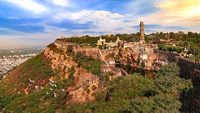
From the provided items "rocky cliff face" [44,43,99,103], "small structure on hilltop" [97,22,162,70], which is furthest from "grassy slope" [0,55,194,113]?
"small structure on hilltop" [97,22,162,70]

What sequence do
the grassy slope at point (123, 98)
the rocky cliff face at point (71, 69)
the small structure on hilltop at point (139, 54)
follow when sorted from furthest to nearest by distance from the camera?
1. the small structure on hilltop at point (139, 54)
2. the rocky cliff face at point (71, 69)
3. the grassy slope at point (123, 98)

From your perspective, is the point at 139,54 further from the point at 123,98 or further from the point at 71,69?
the point at 123,98

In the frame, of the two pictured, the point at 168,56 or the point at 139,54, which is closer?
the point at 168,56

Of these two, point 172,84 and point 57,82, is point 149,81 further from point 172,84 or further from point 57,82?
point 57,82

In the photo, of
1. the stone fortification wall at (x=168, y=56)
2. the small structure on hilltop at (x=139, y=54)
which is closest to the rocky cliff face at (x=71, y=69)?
the small structure on hilltop at (x=139, y=54)

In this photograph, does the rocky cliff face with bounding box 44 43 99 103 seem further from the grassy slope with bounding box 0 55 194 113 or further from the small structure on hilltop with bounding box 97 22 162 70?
the small structure on hilltop with bounding box 97 22 162 70

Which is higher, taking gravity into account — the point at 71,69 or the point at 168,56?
the point at 168,56

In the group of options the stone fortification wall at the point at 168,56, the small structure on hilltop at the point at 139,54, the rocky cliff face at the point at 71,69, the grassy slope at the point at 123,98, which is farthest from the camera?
the small structure on hilltop at the point at 139,54

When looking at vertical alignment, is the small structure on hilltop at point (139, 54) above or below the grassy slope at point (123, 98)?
above

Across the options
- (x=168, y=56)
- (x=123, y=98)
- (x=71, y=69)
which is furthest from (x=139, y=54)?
(x=123, y=98)

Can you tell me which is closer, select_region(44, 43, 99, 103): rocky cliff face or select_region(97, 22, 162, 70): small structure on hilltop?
select_region(44, 43, 99, 103): rocky cliff face

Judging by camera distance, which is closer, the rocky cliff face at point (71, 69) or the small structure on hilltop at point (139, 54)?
the rocky cliff face at point (71, 69)

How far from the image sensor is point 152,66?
172 feet

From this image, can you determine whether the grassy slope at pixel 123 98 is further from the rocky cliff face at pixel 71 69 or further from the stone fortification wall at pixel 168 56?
the stone fortification wall at pixel 168 56
